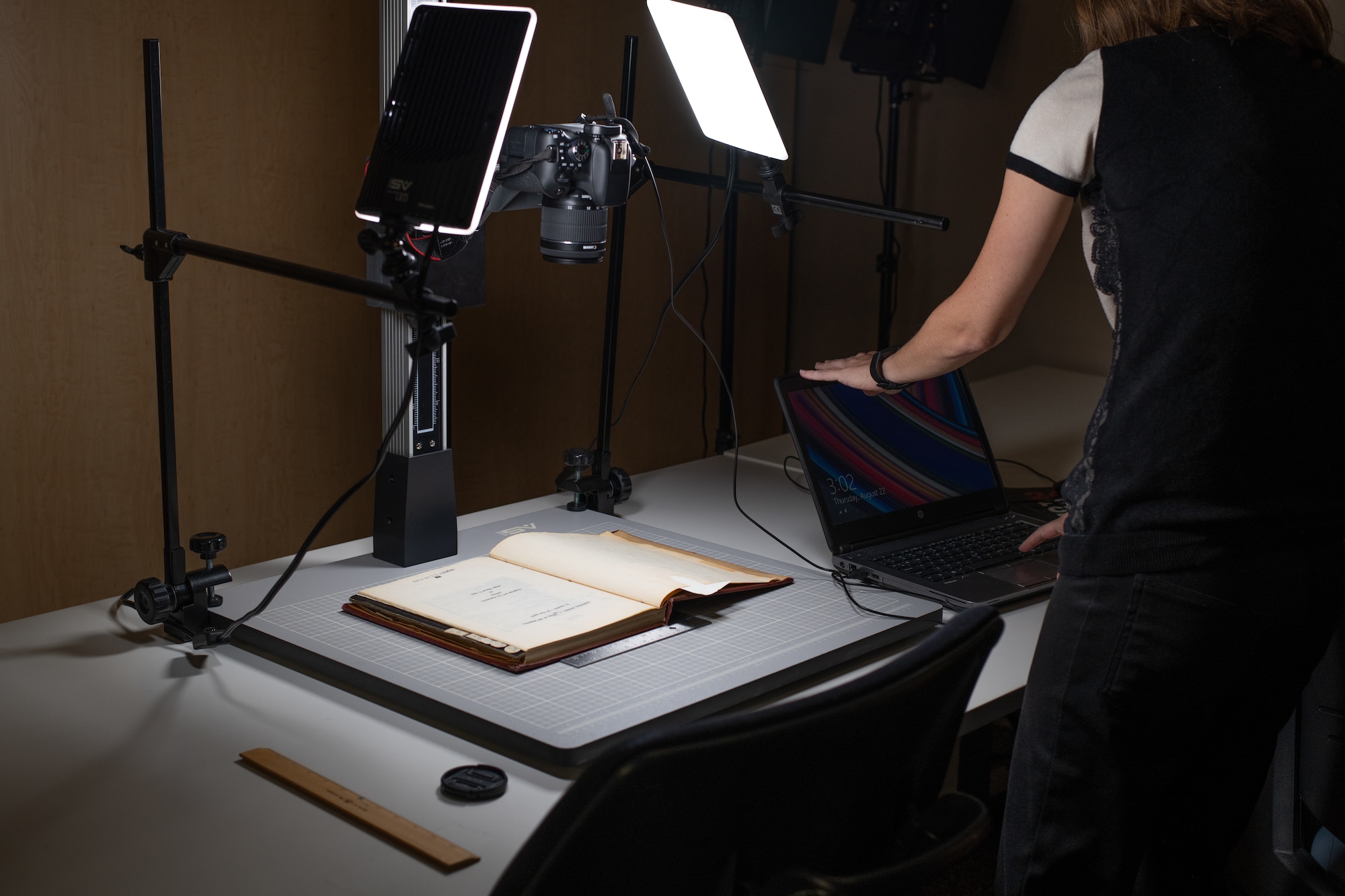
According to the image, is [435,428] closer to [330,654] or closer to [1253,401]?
[330,654]

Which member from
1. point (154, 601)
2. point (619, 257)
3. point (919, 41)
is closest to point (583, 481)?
point (619, 257)

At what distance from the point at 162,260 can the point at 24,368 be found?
→ 4.53ft

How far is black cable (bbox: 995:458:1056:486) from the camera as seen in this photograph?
6.23 ft

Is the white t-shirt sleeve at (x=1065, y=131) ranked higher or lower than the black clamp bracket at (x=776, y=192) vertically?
higher

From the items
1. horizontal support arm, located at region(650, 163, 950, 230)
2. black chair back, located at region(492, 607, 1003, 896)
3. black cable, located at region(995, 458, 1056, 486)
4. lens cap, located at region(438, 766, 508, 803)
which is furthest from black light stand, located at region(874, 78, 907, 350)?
black chair back, located at region(492, 607, 1003, 896)

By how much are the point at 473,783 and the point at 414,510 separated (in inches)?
20.5

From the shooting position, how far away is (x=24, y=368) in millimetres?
2250

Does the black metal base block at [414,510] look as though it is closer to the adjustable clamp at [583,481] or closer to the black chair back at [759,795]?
the adjustable clamp at [583,481]

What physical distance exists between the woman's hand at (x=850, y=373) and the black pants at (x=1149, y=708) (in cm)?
40

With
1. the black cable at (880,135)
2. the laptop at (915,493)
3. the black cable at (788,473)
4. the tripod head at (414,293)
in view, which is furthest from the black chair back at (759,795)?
the black cable at (880,135)

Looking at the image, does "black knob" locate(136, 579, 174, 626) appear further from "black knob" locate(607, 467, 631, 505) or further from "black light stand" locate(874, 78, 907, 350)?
"black light stand" locate(874, 78, 907, 350)

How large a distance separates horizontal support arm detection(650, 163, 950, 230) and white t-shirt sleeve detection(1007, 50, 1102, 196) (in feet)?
0.61

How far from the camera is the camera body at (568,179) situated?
1.24 meters

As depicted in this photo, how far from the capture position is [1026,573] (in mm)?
1409
